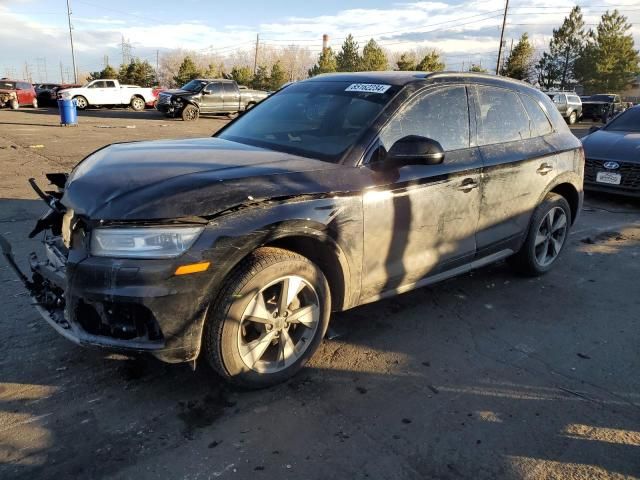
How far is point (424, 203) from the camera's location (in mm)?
3555

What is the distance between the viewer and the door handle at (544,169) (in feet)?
15.0

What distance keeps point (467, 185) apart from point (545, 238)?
5.34ft

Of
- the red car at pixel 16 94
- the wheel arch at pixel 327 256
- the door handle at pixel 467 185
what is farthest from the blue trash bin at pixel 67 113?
the wheel arch at pixel 327 256

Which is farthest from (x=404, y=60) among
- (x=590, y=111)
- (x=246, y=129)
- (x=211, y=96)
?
(x=246, y=129)

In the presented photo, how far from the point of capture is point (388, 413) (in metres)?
2.89

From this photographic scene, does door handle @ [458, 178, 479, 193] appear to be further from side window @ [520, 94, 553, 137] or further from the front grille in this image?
the front grille

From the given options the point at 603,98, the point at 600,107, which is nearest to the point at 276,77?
the point at 603,98

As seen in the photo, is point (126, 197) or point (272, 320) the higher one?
point (126, 197)

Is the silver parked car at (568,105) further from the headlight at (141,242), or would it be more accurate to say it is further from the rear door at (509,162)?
the headlight at (141,242)

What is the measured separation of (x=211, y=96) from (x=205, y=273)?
76.8ft

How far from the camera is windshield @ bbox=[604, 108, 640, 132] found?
30.8 ft

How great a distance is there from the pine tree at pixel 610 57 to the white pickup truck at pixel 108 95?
46.1m

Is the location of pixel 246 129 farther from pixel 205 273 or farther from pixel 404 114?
pixel 205 273

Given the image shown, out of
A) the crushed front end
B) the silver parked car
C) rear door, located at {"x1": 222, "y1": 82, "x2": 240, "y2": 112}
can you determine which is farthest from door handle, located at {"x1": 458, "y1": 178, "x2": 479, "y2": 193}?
the silver parked car
